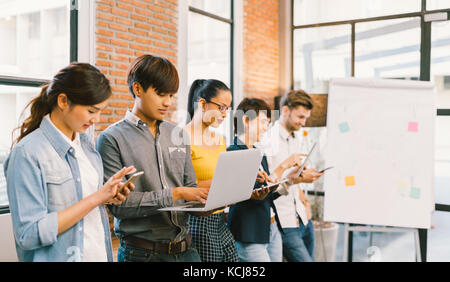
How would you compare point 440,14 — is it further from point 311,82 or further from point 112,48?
point 112,48

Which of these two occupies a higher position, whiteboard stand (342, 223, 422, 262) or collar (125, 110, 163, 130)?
collar (125, 110, 163, 130)

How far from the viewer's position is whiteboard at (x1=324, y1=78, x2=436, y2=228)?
3.24 metres

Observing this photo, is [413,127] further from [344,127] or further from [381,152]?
[344,127]

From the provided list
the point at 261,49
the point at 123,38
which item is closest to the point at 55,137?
the point at 123,38

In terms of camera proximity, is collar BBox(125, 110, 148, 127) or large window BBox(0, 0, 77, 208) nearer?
collar BBox(125, 110, 148, 127)

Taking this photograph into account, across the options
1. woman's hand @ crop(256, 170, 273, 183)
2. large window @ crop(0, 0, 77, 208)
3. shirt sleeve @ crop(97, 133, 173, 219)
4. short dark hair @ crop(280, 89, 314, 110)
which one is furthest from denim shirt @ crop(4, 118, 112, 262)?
short dark hair @ crop(280, 89, 314, 110)

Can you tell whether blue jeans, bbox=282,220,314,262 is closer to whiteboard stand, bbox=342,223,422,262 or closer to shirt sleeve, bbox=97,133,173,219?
whiteboard stand, bbox=342,223,422,262

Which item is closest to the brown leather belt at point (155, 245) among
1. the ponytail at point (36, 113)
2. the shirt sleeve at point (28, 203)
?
the shirt sleeve at point (28, 203)

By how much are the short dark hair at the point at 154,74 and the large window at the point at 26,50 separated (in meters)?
1.52

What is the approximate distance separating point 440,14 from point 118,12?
318 centimetres

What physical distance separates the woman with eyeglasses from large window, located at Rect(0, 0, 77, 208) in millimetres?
1349

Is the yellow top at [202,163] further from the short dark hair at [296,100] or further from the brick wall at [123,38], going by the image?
the brick wall at [123,38]

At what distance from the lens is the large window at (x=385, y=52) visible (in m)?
4.38
